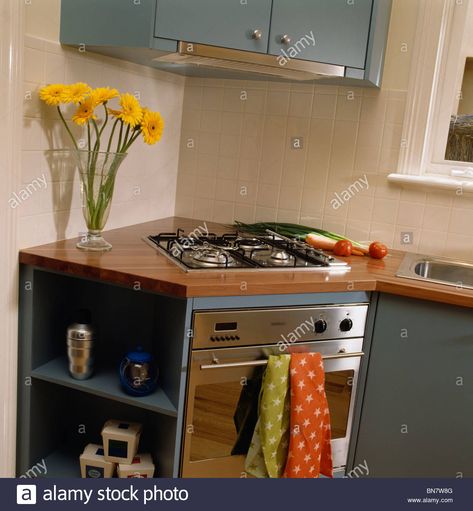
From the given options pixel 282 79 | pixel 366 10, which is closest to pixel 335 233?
pixel 282 79

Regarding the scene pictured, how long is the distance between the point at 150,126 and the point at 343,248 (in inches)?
32.4

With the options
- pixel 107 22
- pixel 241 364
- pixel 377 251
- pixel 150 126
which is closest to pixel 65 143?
pixel 150 126

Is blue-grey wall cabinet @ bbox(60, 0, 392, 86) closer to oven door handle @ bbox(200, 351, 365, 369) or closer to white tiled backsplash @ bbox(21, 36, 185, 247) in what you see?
white tiled backsplash @ bbox(21, 36, 185, 247)

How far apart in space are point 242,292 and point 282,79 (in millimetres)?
1076

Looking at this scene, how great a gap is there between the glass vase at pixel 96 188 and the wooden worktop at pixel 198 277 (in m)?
0.06

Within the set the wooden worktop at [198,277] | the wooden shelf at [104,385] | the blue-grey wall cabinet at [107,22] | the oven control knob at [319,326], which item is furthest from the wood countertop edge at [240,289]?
the blue-grey wall cabinet at [107,22]

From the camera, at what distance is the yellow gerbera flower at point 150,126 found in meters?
1.97

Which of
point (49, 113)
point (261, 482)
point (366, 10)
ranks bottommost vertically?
point (261, 482)

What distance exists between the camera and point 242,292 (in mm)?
1774

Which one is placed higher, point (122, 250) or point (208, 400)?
point (122, 250)

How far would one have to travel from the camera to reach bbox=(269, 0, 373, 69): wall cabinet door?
1998 mm

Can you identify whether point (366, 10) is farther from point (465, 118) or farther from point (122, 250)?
point (122, 250)

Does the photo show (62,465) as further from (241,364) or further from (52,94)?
(52,94)

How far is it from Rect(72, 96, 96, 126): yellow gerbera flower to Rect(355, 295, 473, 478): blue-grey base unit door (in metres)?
1.08
